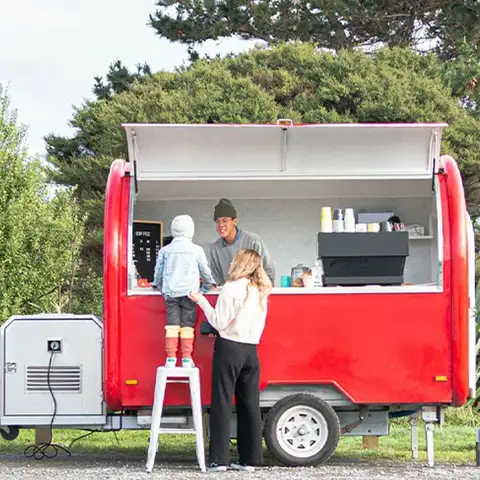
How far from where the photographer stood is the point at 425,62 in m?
23.9

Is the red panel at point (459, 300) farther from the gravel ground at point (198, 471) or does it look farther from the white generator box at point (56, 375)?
the white generator box at point (56, 375)

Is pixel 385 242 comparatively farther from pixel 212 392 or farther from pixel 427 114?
pixel 427 114

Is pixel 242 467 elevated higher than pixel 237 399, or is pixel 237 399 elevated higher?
pixel 237 399

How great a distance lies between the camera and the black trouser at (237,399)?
30.7ft

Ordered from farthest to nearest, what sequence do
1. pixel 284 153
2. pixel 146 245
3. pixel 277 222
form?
pixel 277 222 → pixel 146 245 → pixel 284 153

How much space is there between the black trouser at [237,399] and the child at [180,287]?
268mm

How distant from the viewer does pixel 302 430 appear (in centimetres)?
964

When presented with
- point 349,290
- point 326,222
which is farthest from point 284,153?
point 349,290

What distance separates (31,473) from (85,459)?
155 centimetres

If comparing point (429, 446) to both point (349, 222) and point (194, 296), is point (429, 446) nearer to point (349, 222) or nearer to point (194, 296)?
point (349, 222)

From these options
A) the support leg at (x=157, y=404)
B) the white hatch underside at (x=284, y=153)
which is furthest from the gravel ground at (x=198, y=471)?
the white hatch underside at (x=284, y=153)

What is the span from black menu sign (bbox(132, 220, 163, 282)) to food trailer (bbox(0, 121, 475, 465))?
2.24 ft

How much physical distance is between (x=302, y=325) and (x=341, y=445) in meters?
3.13

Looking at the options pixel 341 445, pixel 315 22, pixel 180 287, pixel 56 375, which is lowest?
pixel 341 445
